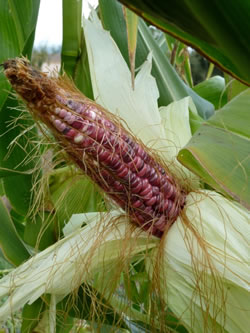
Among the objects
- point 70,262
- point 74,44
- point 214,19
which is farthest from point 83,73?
point 214,19

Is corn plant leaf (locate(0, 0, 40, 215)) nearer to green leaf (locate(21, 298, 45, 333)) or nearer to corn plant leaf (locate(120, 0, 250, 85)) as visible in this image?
green leaf (locate(21, 298, 45, 333))

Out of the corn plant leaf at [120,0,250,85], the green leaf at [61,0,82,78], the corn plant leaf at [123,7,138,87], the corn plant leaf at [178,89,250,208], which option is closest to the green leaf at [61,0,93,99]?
the green leaf at [61,0,82,78]

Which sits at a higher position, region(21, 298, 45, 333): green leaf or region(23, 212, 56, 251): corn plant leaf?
region(23, 212, 56, 251): corn plant leaf

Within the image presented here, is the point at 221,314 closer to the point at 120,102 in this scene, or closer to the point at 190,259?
the point at 190,259

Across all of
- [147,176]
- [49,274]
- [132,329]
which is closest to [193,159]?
[147,176]

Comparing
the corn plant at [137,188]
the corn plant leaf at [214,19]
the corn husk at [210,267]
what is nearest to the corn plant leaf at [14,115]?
the corn plant at [137,188]
